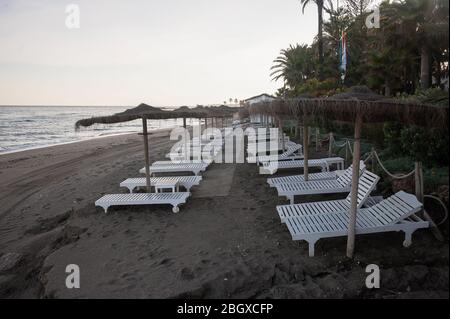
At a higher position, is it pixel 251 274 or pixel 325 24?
pixel 325 24

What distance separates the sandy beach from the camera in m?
3.98

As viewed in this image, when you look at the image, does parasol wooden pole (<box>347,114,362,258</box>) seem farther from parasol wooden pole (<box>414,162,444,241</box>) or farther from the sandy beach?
parasol wooden pole (<box>414,162,444,241</box>)

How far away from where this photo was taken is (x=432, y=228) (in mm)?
4844

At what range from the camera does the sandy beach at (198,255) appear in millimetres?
3982

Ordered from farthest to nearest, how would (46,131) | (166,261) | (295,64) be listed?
(46,131) → (295,64) → (166,261)

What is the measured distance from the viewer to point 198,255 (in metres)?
4.98

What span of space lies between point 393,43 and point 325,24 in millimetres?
15043

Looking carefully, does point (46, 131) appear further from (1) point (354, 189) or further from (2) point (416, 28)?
(1) point (354, 189)

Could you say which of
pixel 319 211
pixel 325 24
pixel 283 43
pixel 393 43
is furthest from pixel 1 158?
pixel 283 43

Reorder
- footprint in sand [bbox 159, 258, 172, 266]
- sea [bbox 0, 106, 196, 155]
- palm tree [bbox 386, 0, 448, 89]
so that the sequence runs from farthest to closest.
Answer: sea [bbox 0, 106, 196, 155], palm tree [bbox 386, 0, 448, 89], footprint in sand [bbox 159, 258, 172, 266]

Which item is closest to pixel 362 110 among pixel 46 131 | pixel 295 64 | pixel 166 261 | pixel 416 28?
pixel 166 261

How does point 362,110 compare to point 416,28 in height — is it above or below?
below

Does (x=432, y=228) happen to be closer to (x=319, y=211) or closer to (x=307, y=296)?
(x=319, y=211)

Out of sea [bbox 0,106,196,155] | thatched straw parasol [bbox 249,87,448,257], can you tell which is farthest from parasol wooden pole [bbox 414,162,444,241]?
sea [bbox 0,106,196,155]
